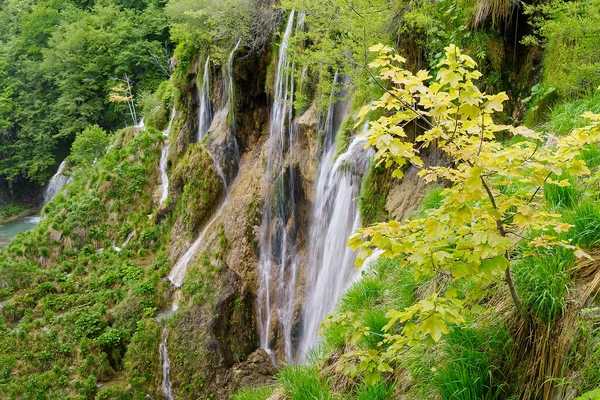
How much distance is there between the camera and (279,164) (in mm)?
12852

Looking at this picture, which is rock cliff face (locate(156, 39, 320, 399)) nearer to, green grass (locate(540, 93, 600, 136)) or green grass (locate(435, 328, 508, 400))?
green grass (locate(540, 93, 600, 136))

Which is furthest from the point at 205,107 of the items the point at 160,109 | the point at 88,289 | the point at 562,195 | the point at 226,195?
the point at 562,195

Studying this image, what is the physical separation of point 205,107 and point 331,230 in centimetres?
1056

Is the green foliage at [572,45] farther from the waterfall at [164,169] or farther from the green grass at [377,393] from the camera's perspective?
the waterfall at [164,169]

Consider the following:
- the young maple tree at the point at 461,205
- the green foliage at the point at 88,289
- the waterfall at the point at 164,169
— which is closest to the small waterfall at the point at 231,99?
the waterfall at the point at 164,169

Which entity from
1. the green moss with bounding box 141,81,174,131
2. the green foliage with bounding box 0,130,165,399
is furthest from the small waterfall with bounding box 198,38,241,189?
the green moss with bounding box 141,81,174,131

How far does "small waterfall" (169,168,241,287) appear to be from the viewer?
45.2 feet

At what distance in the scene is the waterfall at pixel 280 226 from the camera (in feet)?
38.9

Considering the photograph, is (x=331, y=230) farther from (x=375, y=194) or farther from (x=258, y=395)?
(x=258, y=395)

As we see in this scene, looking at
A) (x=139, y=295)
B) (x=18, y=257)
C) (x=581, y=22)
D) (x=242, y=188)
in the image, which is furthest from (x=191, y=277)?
(x=581, y=22)

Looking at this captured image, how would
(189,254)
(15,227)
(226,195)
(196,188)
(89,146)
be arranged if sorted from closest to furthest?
(189,254), (226,195), (196,188), (89,146), (15,227)

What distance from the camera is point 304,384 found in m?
3.55

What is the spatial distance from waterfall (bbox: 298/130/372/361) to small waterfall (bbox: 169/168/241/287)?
506 cm

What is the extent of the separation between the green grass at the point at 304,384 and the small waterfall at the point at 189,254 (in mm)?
10348
